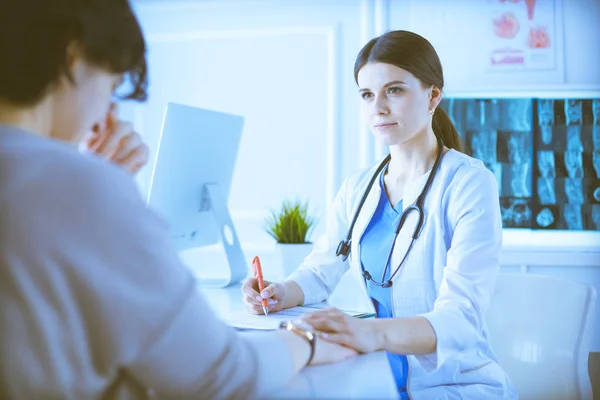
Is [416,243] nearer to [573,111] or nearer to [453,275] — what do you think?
[453,275]

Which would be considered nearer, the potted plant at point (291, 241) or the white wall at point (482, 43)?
the potted plant at point (291, 241)

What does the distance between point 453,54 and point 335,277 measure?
1.41m

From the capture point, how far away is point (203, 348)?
70cm

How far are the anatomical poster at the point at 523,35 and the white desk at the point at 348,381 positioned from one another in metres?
1.96

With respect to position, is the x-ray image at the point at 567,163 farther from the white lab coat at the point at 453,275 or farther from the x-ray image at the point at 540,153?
the white lab coat at the point at 453,275

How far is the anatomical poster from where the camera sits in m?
2.60

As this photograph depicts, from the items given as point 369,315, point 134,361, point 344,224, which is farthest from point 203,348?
point 344,224

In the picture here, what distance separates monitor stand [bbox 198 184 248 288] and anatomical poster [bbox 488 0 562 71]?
1.38 meters

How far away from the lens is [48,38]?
2.35ft

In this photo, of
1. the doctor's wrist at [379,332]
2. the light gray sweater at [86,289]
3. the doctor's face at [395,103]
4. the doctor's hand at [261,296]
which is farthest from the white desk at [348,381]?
the doctor's face at [395,103]

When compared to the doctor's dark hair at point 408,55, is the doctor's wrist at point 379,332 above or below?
below

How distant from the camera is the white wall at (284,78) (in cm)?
267

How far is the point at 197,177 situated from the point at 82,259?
1283mm

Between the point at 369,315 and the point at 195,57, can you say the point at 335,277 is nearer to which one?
the point at 369,315
